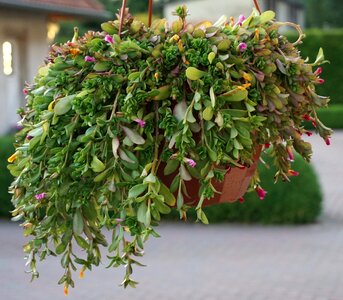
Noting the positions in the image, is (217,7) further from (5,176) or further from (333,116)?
(5,176)

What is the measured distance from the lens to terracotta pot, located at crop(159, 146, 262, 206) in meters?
2.19

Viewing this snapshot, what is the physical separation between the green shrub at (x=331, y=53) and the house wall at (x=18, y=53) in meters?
10.1

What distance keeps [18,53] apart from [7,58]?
52cm

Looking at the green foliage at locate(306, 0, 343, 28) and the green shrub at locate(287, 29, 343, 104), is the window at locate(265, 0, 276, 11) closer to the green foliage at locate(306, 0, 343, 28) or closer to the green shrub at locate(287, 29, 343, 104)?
the green foliage at locate(306, 0, 343, 28)

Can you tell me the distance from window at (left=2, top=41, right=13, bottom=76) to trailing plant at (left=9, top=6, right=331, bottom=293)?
41.2ft

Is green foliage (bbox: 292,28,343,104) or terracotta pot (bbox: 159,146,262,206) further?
green foliage (bbox: 292,28,343,104)

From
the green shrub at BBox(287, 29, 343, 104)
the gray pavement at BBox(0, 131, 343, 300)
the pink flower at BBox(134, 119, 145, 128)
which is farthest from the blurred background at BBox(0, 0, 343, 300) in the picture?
the green shrub at BBox(287, 29, 343, 104)

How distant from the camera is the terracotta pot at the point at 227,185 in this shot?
86.2 inches

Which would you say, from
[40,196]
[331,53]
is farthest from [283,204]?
[331,53]

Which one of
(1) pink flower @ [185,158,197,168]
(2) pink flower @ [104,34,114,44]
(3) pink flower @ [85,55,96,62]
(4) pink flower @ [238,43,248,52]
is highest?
(4) pink flower @ [238,43,248,52]

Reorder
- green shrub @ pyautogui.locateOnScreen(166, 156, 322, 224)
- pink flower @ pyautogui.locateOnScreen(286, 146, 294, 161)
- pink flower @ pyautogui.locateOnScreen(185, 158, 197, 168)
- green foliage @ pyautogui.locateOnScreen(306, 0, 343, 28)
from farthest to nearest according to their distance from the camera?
1. green foliage @ pyautogui.locateOnScreen(306, 0, 343, 28)
2. green shrub @ pyautogui.locateOnScreen(166, 156, 322, 224)
3. pink flower @ pyautogui.locateOnScreen(286, 146, 294, 161)
4. pink flower @ pyautogui.locateOnScreen(185, 158, 197, 168)

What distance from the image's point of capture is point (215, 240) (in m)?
9.91

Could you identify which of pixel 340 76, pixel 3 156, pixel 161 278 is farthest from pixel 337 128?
pixel 161 278

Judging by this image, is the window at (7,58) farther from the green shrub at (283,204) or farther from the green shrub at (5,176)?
the green shrub at (283,204)
